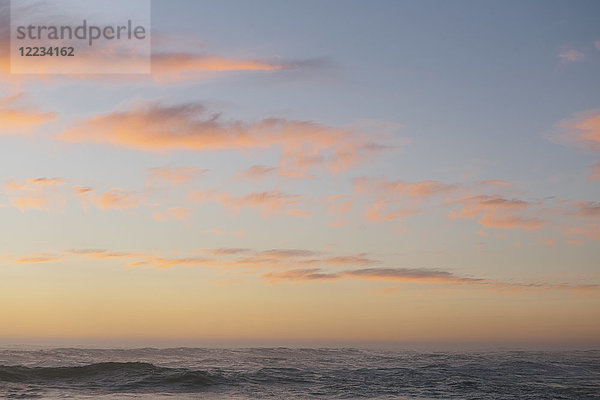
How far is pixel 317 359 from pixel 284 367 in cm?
753

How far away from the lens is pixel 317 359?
41875 mm

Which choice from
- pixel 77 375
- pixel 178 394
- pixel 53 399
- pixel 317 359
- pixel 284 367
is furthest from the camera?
pixel 317 359

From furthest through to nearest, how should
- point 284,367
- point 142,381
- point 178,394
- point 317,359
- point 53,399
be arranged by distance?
point 317,359 < point 284,367 < point 142,381 < point 178,394 < point 53,399

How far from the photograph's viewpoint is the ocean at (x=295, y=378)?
2348 centimetres

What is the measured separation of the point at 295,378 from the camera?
29.3m

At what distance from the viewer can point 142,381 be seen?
90.3 ft

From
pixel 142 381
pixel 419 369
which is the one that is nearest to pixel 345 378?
pixel 419 369

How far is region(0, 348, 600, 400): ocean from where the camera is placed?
23.5 m

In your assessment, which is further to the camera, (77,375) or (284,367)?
(284,367)

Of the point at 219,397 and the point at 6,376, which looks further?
the point at 6,376

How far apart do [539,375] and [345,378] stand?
35.5ft

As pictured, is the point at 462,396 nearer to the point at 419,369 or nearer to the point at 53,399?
the point at 419,369

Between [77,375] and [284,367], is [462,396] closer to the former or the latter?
[284,367]

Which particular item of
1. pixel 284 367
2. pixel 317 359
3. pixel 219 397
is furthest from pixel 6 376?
pixel 317 359
